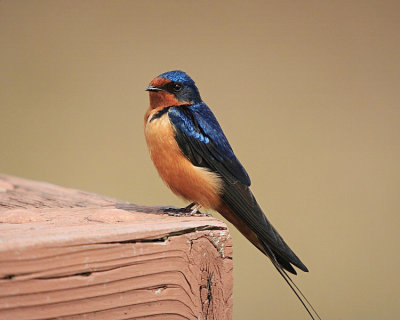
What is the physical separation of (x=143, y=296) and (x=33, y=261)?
0.67ft

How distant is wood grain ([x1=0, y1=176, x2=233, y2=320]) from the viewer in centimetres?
87

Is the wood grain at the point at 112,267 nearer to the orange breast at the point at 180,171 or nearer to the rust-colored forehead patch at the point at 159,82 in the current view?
the orange breast at the point at 180,171

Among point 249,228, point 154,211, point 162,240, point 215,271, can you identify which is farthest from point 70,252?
point 249,228

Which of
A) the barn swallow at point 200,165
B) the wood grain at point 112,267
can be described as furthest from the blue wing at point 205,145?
the wood grain at point 112,267

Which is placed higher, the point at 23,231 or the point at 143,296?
the point at 23,231

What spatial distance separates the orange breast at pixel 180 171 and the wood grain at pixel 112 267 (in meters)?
0.47

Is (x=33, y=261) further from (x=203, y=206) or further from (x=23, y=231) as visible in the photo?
(x=203, y=206)

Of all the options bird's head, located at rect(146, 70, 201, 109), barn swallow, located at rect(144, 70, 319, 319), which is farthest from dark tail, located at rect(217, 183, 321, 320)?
bird's head, located at rect(146, 70, 201, 109)

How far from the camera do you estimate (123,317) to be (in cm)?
97

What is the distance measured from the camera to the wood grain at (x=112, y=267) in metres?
0.87

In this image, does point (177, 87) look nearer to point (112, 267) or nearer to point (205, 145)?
point (205, 145)

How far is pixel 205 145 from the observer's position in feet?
5.74

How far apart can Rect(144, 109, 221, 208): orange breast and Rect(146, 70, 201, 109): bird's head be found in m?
0.13

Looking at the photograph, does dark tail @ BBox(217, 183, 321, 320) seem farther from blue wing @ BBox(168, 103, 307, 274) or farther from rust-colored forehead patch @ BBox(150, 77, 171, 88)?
rust-colored forehead patch @ BBox(150, 77, 171, 88)
